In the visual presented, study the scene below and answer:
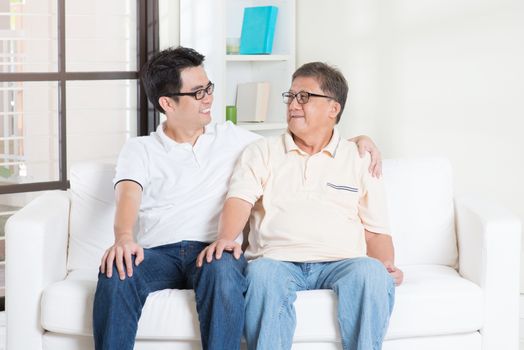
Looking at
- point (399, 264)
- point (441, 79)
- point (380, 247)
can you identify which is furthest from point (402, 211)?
point (441, 79)

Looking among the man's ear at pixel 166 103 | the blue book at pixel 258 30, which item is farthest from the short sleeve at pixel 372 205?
the blue book at pixel 258 30

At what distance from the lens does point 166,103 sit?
3012 mm

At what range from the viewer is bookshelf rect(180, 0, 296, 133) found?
436 centimetres

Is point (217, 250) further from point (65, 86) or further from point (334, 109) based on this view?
point (65, 86)

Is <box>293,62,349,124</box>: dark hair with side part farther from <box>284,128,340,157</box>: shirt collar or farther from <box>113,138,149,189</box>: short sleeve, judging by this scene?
<box>113,138,149,189</box>: short sleeve

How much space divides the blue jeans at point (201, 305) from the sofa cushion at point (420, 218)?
713 millimetres

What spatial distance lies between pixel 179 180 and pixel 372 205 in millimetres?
593

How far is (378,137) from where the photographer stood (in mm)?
4430

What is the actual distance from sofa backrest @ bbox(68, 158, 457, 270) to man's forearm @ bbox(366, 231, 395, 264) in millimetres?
211

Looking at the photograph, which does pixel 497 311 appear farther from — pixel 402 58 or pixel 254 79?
pixel 254 79

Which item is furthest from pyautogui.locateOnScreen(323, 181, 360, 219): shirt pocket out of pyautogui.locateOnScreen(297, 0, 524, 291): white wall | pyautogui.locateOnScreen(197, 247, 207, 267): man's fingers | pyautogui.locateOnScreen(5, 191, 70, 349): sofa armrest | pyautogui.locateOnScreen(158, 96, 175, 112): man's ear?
pyautogui.locateOnScreen(297, 0, 524, 291): white wall

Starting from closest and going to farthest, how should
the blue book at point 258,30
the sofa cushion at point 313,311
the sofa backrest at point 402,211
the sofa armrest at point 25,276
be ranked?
the sofa cushion at point 313,311, the sofa armrest at point 25,276, the sofa backrest at point 402,211, the blue book at point 258,30

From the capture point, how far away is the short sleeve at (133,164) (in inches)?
113

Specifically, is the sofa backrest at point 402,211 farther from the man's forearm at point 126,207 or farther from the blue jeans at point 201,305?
the blue jeans at point 201,305
